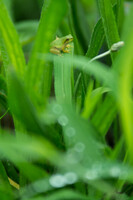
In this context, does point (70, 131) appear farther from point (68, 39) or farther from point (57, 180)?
point (68, 39)

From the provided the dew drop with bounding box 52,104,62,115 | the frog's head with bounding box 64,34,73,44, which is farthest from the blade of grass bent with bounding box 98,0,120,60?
the dew drop with bounding box 52,104,62,115

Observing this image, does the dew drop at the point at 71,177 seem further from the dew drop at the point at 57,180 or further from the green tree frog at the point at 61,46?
the green tree frog at the point at 61,46

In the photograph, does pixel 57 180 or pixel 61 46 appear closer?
pixel 57 180

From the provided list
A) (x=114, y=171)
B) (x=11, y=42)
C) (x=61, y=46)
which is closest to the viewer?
(x=114, y=171)

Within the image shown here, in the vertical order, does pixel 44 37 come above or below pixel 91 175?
above

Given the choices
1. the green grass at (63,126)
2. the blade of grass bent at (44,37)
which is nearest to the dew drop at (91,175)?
the green grass at (63,126)

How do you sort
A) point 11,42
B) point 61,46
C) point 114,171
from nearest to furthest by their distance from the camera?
point 114,171
point 11,42
point 61,46

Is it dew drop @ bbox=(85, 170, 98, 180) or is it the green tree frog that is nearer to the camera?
dew drop @ bbox=(85, 170, 98, 180)

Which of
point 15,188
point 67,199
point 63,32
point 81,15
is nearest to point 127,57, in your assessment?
point 67,199

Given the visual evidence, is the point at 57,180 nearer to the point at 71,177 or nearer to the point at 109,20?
the point at 71,177

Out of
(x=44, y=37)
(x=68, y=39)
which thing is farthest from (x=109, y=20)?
(x=44, y=37)

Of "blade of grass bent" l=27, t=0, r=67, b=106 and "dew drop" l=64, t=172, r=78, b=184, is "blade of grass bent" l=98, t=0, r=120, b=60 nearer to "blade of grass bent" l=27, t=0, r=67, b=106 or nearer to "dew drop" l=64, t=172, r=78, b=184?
"blade of grass bent" l=27, t=0, r=67, b=106
